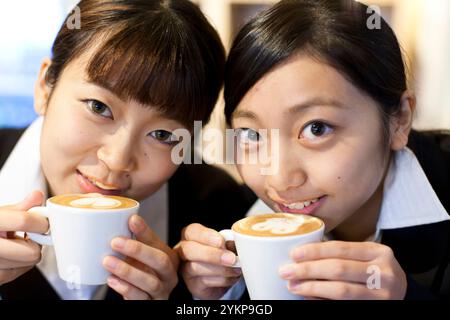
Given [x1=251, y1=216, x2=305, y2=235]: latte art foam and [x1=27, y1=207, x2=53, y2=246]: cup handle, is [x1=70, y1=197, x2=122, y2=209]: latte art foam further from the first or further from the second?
[x1=251, y1=216, x2=305, y2=235]: latte art foam

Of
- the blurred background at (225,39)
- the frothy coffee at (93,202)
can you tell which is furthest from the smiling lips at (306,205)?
the blurred background at (225,39)

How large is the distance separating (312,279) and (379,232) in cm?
25

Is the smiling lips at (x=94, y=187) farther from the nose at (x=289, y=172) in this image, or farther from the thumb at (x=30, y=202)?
the nose at (x=289, y=172)

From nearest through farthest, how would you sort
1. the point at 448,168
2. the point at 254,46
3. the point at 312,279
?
the point at 312,279 → the point at 254,46 → the point at 448,168

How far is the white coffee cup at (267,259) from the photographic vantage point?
499mm

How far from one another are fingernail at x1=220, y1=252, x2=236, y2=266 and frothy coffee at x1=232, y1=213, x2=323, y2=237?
0.15ft

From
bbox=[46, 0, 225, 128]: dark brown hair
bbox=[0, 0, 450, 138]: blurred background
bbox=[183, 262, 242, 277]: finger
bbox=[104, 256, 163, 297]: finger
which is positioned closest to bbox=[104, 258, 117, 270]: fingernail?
bbox=[104, 256, 163, 297]: finger

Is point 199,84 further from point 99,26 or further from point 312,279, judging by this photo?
point 312,279

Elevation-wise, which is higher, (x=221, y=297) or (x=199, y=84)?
(x=199, y=84)

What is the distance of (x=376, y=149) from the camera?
658 mm

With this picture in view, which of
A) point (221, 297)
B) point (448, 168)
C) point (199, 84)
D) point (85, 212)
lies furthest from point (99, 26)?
point (448, 168)

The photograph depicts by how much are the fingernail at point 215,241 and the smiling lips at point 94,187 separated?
0.51 ft

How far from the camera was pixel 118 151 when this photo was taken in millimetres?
637

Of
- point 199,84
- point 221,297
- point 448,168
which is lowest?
point 221,297
